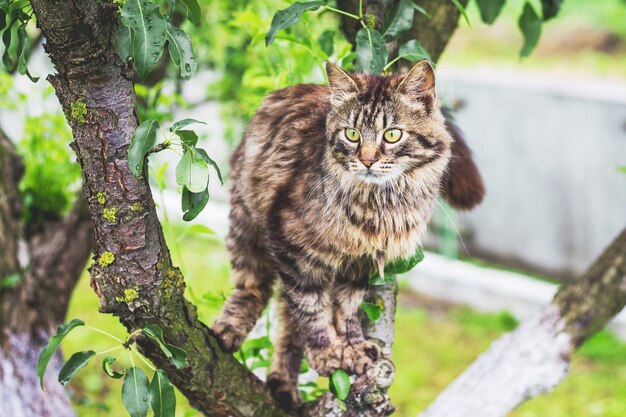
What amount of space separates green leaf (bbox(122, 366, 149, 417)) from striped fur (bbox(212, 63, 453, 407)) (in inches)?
22.6

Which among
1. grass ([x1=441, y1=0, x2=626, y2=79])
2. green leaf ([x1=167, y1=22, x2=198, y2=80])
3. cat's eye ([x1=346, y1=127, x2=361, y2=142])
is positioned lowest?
grass ([x1=441, y1=0, x2=626, y2=79])

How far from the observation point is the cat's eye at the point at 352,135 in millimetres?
2020

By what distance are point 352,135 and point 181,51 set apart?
2.16ft

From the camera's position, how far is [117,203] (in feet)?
5.42

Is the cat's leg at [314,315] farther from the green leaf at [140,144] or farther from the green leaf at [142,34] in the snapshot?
the green leaf at [142,34]

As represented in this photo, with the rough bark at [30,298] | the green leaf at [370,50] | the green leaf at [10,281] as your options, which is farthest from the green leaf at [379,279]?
the green leaf at [10,281]

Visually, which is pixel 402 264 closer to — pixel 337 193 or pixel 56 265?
pixel 337 193

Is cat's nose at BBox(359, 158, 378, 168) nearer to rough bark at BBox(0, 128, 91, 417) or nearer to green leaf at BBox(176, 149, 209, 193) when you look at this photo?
green leaf at BBox(176, 149, 209, 193)

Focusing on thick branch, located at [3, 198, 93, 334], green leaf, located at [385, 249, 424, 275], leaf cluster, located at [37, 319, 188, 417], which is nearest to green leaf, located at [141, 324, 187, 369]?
leaf cluster, located at [37, 319, 188, 417]

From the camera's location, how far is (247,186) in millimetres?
2330

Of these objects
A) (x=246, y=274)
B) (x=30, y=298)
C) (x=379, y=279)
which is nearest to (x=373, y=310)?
(x=379, y=279)

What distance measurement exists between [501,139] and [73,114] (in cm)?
458

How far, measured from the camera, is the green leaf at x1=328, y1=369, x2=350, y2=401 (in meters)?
1.92

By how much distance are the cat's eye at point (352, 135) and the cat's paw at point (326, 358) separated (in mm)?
594
